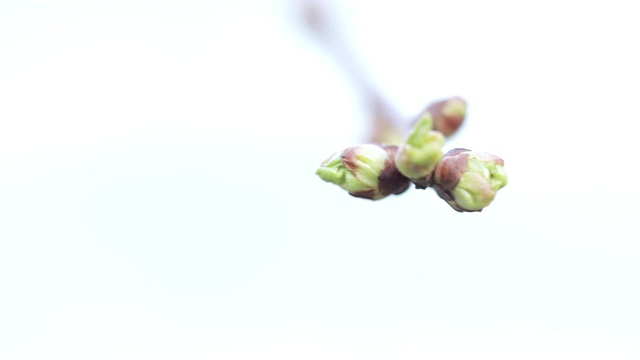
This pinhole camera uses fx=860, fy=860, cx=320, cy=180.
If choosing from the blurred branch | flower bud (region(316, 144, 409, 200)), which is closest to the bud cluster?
flower bud (region(316, 144, 409, 200))

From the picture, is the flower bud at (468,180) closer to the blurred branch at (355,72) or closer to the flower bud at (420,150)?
the flower bud at (420,150)

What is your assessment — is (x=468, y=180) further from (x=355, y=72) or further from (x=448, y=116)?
(x=355, y=72)

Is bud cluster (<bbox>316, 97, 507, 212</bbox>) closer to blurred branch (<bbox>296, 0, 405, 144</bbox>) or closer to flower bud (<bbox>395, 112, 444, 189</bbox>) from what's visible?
flower bud (<bbox>395, 112, 444, 189</bbox>)

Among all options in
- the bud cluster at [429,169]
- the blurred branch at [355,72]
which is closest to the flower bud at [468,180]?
the bud cluster at [429,169]

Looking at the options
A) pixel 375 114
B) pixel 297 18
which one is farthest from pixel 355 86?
pixel 297 18

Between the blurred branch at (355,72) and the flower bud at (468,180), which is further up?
the blurred branch at (355,72)

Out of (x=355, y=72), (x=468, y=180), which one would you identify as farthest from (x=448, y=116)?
(x=355, y=72)
